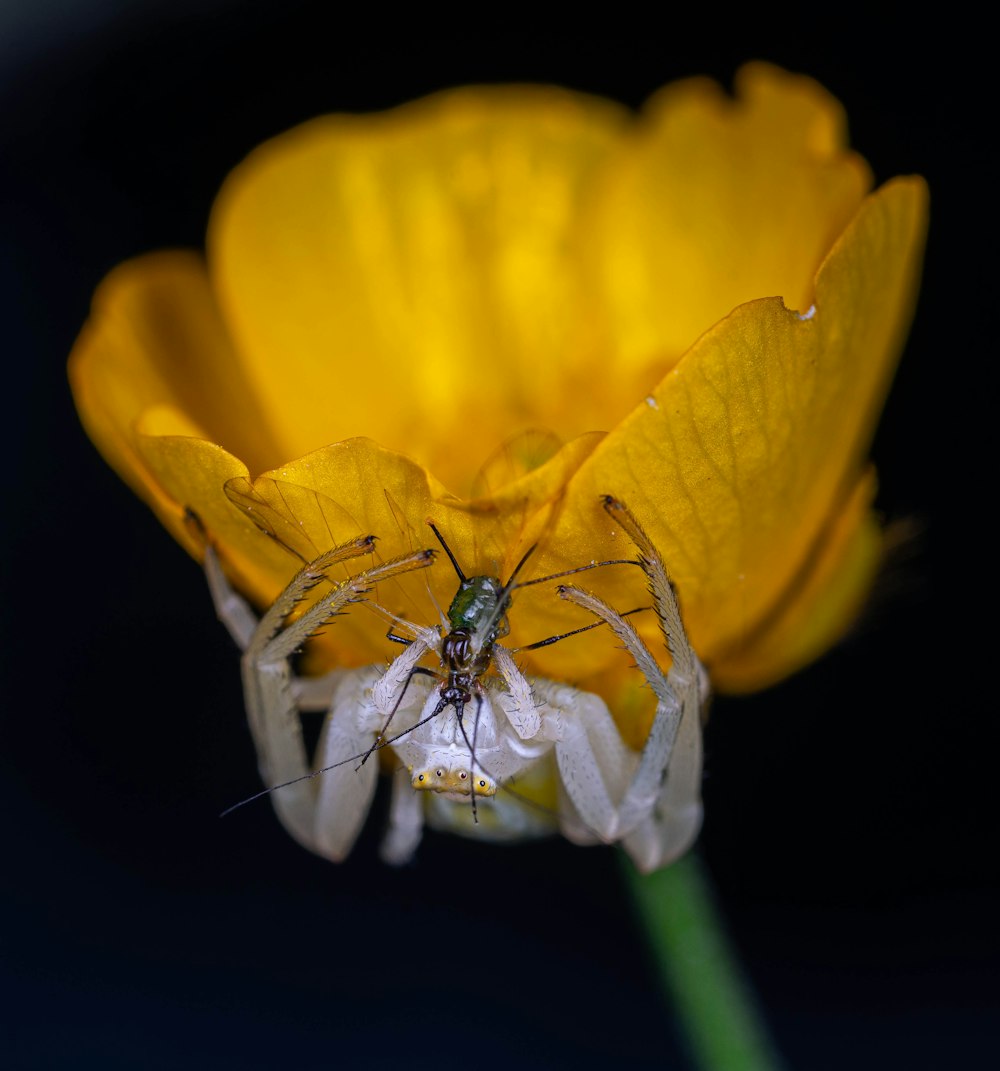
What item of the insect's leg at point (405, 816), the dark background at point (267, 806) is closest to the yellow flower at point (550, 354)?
the insect's leg at point (405, 816)

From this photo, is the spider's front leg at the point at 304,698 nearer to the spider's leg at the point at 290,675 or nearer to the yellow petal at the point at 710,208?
the spider's leg at the point at 290,675

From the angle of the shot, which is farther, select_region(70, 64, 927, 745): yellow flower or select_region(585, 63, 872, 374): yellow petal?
select_region(585, 63, 872, 374): yellow petal

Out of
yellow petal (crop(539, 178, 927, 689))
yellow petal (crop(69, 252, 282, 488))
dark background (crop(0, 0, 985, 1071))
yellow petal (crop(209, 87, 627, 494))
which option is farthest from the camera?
dark background (crop(0, 0, 985, 1071))

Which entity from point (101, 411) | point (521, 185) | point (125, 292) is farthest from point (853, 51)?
point (101, 411)

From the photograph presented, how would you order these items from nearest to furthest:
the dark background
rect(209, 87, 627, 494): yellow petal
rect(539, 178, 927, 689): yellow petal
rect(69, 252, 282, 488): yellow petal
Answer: rect(539, 178, 927, 689): yellow petal < rect(69, 252, 282, 488): yellow petal < rect(209, 87, 627, 494): yellow petal < the dark background

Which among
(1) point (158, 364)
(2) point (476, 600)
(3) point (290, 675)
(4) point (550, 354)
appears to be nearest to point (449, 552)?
(2) point (476, 600)

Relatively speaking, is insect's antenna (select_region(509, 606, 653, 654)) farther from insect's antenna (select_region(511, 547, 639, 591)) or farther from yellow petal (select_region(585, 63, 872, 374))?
yellow petal (select_region(585, 63, 872, 374))

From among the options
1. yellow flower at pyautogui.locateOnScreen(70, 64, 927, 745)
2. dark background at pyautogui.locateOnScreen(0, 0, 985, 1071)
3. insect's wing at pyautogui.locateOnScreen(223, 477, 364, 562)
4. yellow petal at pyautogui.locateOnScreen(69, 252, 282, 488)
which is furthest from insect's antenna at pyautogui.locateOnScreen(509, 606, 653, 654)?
dark background at pyautogui.locateOnScreen(0, 0, 985, 1071)

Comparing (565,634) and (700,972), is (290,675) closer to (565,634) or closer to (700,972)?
(565,634)

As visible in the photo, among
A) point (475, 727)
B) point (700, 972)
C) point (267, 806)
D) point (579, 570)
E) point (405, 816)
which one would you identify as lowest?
point (267, 806)
